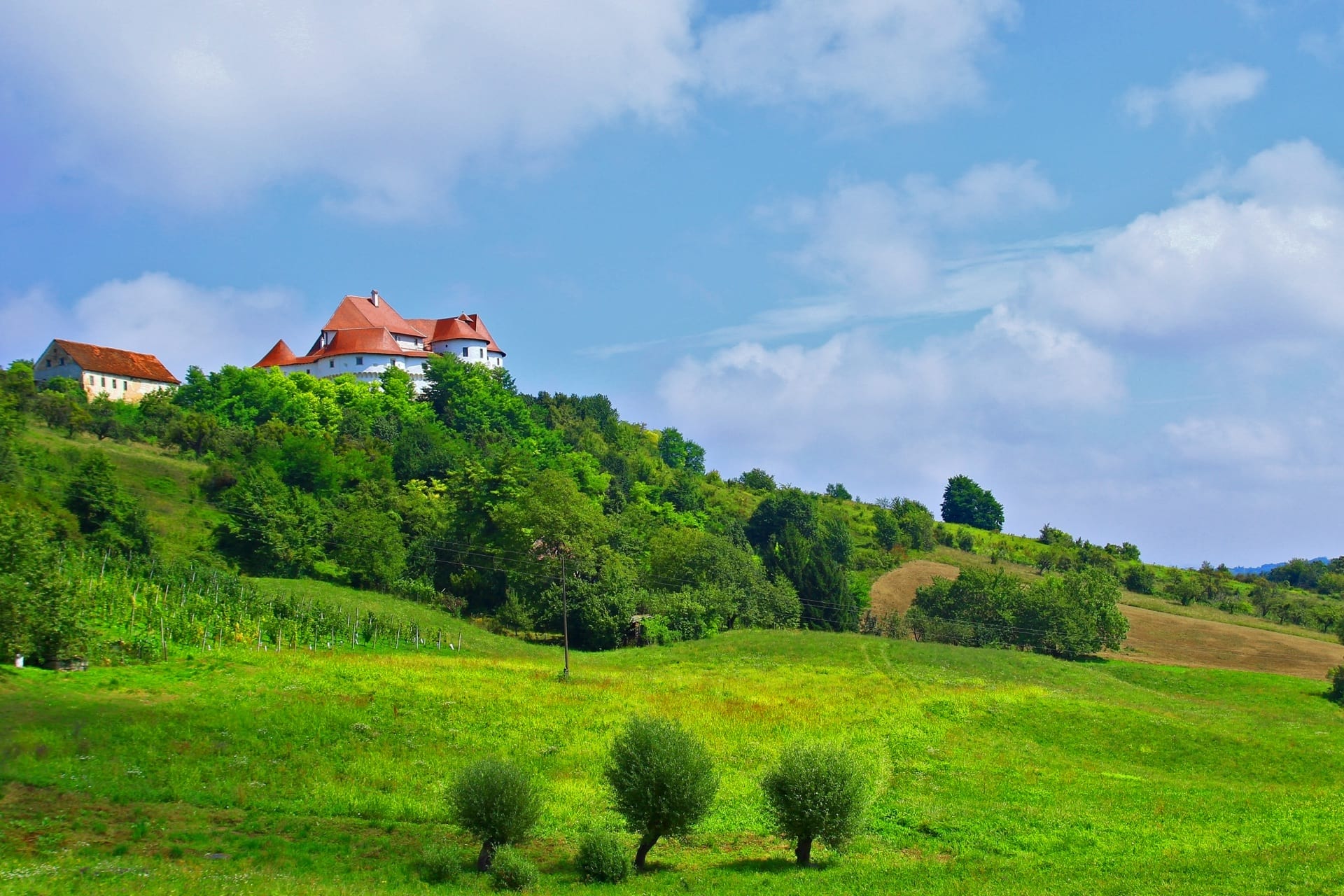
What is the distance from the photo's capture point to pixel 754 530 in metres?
130

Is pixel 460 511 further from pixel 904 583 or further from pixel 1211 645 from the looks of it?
pixel 1211 645

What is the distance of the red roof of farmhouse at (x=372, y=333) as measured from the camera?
12381cm

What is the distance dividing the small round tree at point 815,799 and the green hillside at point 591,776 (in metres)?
0.82

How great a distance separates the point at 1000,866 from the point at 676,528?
75.5 meters

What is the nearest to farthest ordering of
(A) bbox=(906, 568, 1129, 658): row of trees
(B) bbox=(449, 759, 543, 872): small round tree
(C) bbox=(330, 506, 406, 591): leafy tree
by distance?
(B) bbox=(449, 759, 543, 872): small round tree, (C) bbox=(330, 506, 406, 591): leafy tree, (A) bbox=(906, 568, 1129, 658): row of trees

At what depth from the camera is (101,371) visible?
11331cm

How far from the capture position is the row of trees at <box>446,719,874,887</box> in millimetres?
27203

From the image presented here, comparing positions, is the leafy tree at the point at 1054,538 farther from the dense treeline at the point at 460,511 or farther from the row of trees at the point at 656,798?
the row of trees at the point at 656,798

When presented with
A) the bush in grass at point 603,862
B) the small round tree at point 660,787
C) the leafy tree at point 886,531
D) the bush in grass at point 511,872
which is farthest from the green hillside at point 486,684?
the leafy tree at point 886,531

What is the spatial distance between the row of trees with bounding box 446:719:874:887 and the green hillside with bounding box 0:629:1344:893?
850 mm

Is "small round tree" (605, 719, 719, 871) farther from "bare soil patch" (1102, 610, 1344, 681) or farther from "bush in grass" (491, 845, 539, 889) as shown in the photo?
"bare soil patch" (1102, 610, 1344, 681)

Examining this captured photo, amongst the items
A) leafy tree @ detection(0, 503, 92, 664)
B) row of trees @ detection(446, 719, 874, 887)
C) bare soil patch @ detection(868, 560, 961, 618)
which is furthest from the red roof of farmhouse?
row of trees @ detection(446, 719, 874, 887)

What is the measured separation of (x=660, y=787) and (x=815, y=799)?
4.69 meters

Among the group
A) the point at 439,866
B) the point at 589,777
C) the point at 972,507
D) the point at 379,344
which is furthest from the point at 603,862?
the point at 972,507
